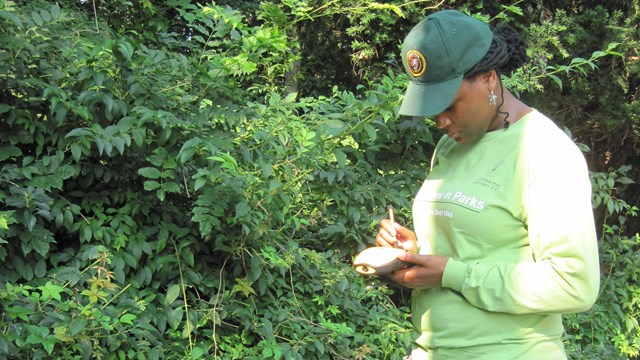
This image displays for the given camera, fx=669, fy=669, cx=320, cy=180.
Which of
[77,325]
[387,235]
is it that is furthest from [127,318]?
[387,235]

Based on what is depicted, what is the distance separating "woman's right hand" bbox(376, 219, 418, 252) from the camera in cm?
203

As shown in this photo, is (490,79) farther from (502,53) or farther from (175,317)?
(175,317)

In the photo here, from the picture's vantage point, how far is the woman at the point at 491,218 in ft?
A: 5.19

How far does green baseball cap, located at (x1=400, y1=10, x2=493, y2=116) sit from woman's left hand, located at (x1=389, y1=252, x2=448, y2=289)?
0.39 metres

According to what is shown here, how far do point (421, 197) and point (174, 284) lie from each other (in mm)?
1592

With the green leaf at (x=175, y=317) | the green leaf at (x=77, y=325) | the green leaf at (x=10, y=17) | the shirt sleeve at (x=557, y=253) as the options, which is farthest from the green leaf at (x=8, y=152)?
Result: the shirt sleeve at (x=557, y=253)

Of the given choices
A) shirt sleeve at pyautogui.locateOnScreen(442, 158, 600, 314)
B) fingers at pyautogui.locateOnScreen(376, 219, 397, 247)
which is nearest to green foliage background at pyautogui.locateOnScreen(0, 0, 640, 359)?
fingers at pyautogui.locateOnScreen(376, 219, 397, 247)

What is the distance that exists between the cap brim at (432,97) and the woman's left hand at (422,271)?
39cm

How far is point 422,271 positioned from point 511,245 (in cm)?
25

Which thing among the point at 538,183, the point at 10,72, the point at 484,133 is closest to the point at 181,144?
the point at 10,72

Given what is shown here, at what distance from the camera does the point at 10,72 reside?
3.03 meters

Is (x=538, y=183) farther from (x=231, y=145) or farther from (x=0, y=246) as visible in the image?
(x=0, y=246)

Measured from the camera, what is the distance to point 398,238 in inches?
81.2

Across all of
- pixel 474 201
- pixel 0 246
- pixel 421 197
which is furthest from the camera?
pixel 0 246
